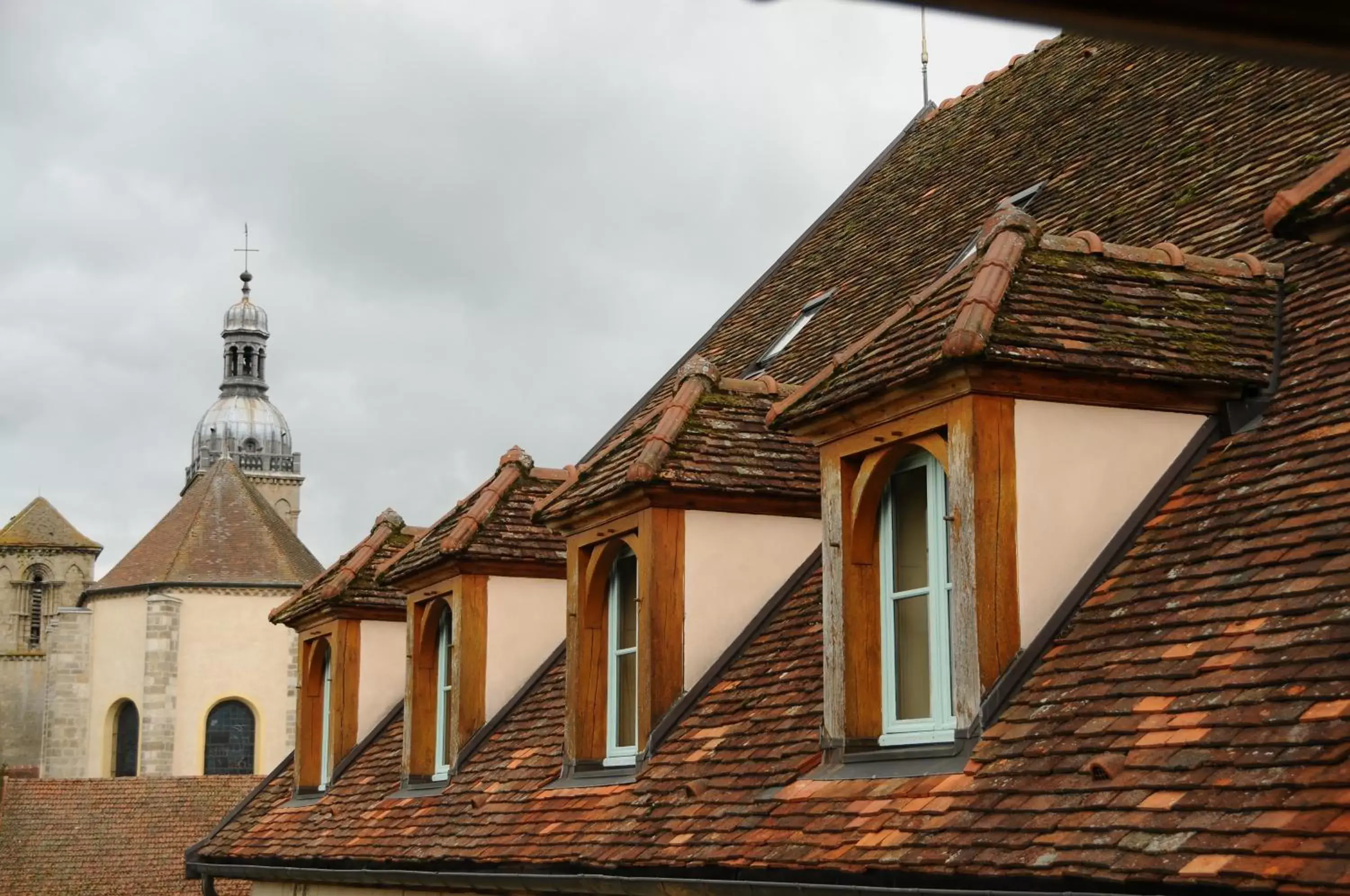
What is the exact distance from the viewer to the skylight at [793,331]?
42.4 feet

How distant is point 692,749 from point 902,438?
216 centimetres

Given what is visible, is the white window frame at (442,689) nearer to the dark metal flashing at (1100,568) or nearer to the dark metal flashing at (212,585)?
the dark metal flashing at (1100,568)

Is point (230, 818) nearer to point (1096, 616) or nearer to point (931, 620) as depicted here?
Result: point (931, 620)

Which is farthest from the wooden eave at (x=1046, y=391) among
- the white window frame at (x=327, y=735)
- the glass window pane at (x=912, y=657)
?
the white window frame at (x=327, y=735)

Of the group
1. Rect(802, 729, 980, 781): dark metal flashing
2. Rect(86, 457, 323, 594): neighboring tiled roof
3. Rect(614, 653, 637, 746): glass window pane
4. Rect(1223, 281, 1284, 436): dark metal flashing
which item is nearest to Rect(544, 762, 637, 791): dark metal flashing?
Rect(614, 653, 637, 746): glass window pane

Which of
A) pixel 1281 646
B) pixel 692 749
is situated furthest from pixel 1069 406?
pixel 692 749

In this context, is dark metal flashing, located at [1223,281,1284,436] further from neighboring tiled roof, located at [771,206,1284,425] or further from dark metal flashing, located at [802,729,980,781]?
dark metal flashing, located at [802,729,980,781]

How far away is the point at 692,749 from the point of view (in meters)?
8.87

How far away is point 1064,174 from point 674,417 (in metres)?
3.03

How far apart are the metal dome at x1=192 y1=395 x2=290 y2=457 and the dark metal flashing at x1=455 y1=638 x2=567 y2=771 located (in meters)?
102

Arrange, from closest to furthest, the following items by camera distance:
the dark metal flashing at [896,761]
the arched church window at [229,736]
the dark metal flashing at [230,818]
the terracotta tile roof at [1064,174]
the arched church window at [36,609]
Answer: the dark metal flashing at [896,761] < the terracotta tile roof at [1064,174] < the dark metal flashing at [230,818] < the arched church window at [229,736] < the arched church window at [36,609]

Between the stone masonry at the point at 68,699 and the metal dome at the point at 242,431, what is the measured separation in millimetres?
46305

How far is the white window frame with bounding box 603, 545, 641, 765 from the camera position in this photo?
32.3ft

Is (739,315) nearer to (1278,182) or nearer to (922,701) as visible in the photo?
(1278,182)
